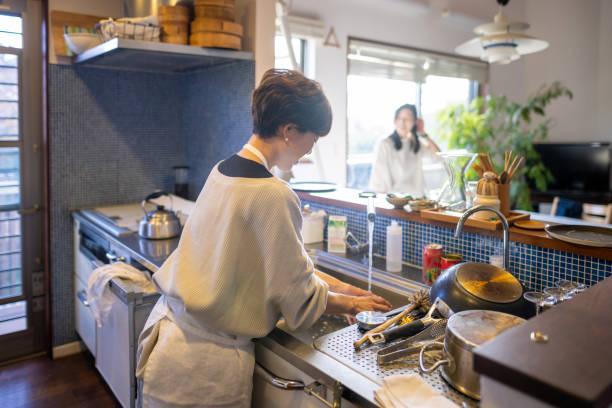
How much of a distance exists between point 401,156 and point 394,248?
2167 mm

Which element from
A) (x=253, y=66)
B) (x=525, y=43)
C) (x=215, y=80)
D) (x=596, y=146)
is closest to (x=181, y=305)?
(x=253, y=66)

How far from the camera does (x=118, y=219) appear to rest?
8.67ft

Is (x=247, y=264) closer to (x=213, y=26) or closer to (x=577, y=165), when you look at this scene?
(x=213, y=26)

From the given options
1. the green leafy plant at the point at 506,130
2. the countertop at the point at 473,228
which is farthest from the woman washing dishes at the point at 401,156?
the countertop at the point at 473,228

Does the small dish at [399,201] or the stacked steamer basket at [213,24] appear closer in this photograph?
the small dish at [399,201]

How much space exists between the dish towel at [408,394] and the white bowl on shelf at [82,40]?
2.27m

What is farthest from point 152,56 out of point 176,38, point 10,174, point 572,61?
point 572,61

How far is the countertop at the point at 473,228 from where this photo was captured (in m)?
1.39

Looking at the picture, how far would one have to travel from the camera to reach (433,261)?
1713 millimetres

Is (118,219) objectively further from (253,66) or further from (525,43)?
(525,43)

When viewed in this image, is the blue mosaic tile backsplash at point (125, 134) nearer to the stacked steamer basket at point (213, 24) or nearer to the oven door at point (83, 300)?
the oven door at point (83, 300)

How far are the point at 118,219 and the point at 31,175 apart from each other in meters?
0.65

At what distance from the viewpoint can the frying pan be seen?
1.27 metres

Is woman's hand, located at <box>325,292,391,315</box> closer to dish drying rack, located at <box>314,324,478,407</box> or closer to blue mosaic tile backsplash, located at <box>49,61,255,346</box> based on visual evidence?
dish drying rack, located at <box>314,324,478,407</box>
